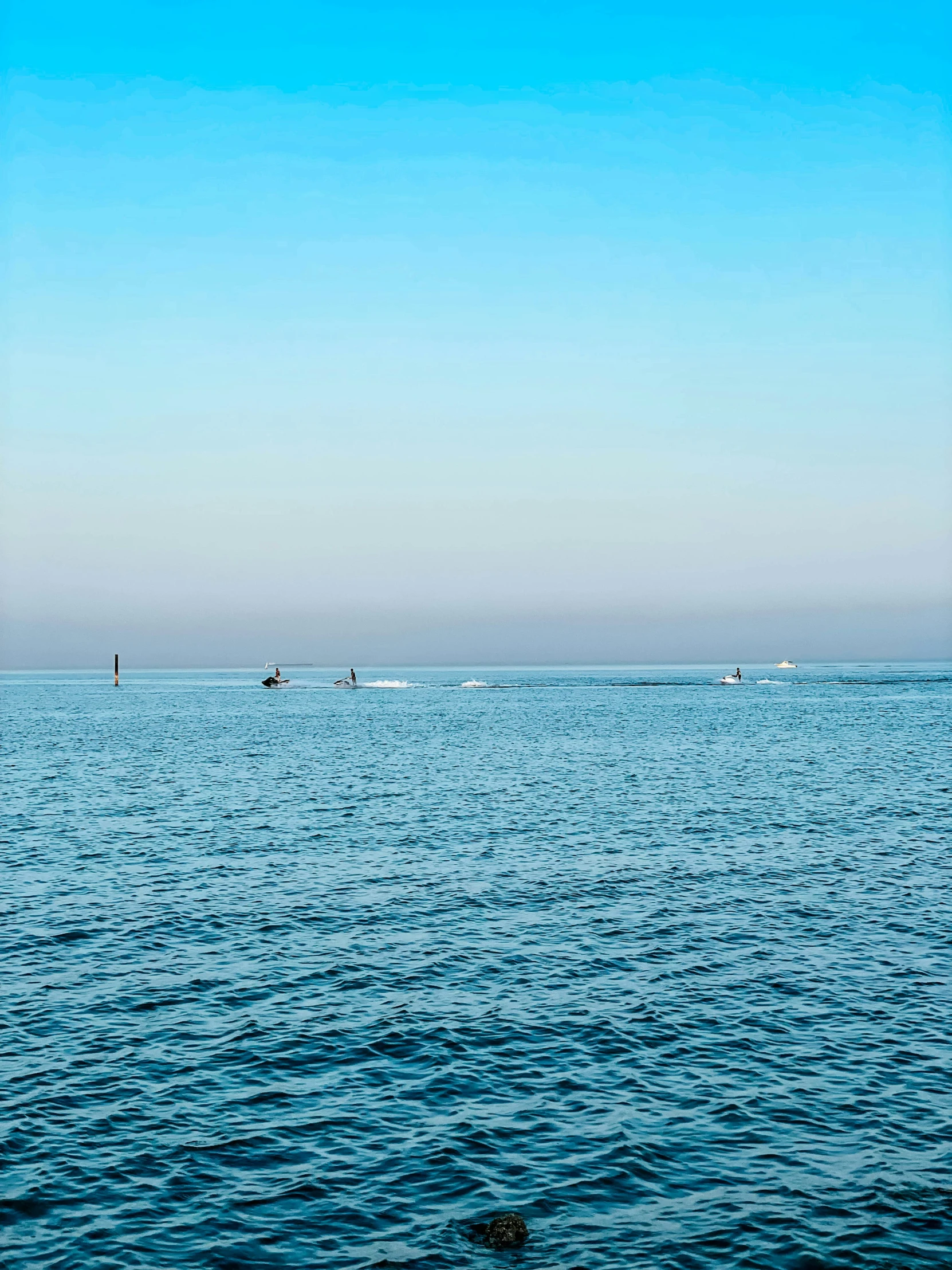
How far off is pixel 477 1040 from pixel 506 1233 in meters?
7.46

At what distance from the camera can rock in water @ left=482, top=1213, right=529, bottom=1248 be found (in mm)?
13461

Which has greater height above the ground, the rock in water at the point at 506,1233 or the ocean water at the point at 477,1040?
the rock in water at the point at 506,1233

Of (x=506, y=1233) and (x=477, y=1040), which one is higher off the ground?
(x=506, y=1233)

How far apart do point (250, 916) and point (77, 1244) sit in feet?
59.2

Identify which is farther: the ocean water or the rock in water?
the ocean water

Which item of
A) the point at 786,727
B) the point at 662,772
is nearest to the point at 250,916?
the point at 662,772

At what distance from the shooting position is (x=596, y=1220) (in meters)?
14.2

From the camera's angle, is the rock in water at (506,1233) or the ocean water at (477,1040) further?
the ocean water at (477,1040)

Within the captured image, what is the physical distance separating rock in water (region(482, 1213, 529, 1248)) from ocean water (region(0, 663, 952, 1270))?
0.16m

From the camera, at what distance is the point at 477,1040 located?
21016 millimetres

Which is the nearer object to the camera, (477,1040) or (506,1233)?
(506,1233)

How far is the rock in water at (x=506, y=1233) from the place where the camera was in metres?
13.5

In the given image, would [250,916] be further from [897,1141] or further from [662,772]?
[662,772]

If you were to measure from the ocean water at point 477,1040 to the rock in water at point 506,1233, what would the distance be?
0.51ft
